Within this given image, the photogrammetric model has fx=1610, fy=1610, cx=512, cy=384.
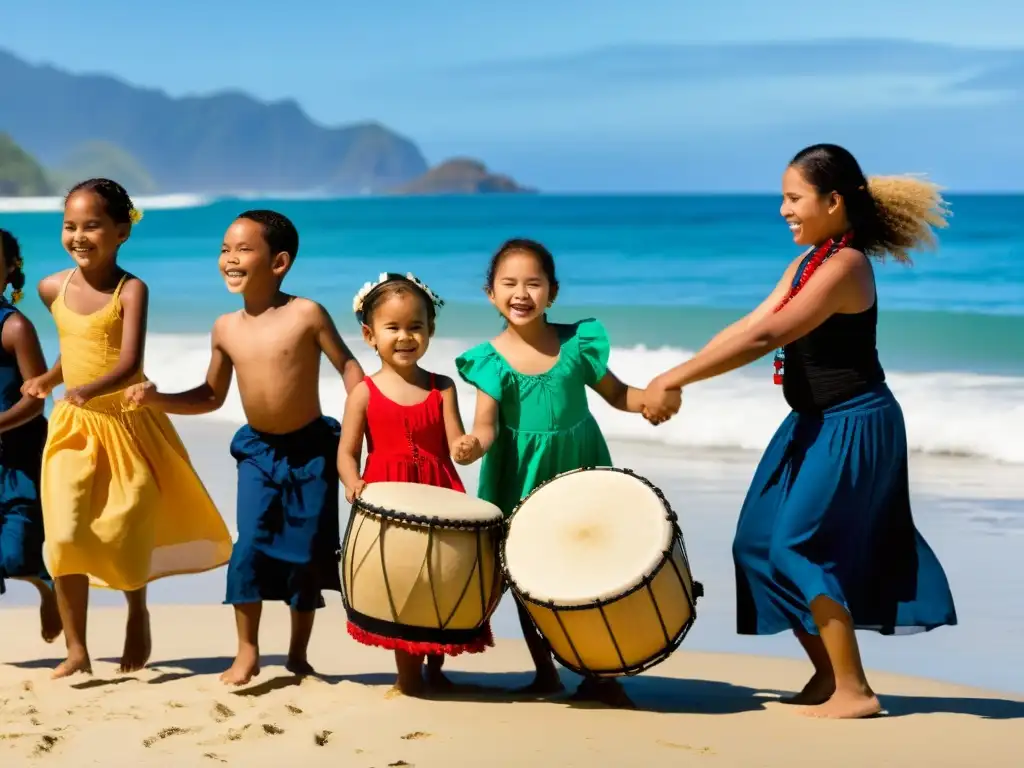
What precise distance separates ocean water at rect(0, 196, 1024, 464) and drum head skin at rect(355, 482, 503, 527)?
18.8 ft

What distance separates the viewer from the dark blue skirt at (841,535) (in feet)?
15.1

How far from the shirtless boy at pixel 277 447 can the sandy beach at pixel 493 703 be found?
0.30m

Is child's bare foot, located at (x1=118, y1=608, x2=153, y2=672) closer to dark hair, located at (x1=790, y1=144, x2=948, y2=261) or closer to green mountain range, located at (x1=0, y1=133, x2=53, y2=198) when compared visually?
dark hair, located at (x1=790, y1=144, x2=948, y2=261)

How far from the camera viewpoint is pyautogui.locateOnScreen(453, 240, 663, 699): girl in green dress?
16.1ft

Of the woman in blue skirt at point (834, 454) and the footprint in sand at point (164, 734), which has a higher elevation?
the woman in blue skirt at point (834, 454)

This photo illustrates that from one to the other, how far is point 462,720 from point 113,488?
1.45 meters

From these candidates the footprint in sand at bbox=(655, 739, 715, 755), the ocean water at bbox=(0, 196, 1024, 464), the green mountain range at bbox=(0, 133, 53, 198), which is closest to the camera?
the footprint in sand at bbox=(655, 739, 715, 755)

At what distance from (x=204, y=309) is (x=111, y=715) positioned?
17.5m

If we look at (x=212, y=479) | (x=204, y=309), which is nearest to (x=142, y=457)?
(x=212, y=479)

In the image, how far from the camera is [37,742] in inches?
176

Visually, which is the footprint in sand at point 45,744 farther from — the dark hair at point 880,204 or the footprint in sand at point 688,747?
the dark hair at point 880,204

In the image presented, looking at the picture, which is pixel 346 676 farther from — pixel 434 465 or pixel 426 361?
pixel 426 361

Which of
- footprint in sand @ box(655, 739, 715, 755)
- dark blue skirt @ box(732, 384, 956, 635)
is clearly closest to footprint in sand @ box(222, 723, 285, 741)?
footprint in sand @ box(655, 739, 715, 755)

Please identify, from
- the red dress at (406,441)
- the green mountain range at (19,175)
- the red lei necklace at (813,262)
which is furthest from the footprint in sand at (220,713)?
the green mountain range at (19,175)
